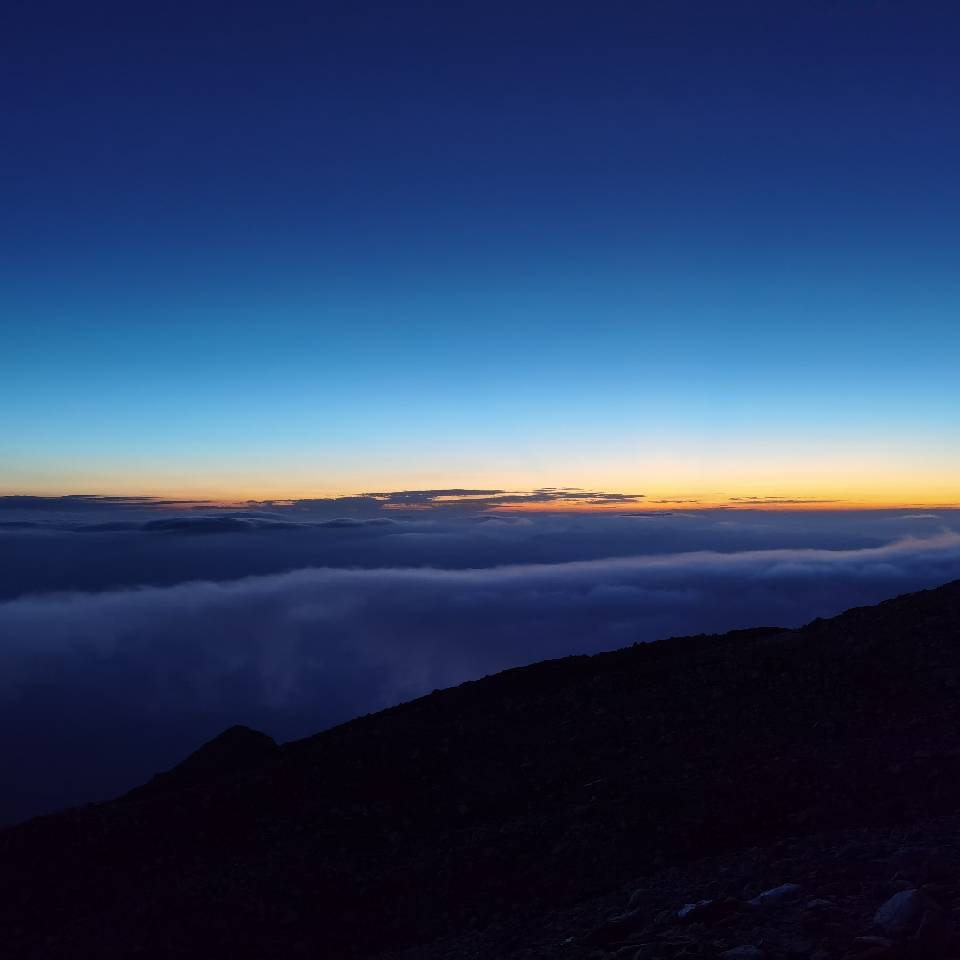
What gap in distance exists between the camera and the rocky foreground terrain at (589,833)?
855 centimetres

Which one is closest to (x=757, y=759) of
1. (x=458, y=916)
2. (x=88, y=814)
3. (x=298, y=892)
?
(x=458, y=916)

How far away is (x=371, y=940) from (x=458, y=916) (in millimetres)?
Answer: 1671

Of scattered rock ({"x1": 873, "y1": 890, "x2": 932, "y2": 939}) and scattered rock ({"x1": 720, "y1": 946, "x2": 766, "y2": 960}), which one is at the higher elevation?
scattered rock ({"x1": 873, "y1": 890, "x2": 932, "y2": 939})

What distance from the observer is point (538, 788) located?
16.3 meters

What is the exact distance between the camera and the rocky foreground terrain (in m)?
8.55

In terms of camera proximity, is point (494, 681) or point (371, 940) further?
point (494, 681)

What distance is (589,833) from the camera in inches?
531

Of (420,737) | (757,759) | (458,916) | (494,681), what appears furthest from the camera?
(494,681)

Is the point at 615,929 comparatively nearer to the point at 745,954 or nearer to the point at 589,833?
the point at 745,954

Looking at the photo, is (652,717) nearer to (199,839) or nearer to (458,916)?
(458,916)

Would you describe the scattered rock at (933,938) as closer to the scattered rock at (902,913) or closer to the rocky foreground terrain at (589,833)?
the rocky foreground terrain at (589,833)

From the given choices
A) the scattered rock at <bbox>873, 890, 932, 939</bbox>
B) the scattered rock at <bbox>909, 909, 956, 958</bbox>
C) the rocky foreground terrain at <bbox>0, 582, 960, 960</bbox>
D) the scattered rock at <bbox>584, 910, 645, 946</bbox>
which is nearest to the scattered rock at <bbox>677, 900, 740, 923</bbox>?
the rocky foreground terrain at <bbox>0, 582, 960, 960</bbox>

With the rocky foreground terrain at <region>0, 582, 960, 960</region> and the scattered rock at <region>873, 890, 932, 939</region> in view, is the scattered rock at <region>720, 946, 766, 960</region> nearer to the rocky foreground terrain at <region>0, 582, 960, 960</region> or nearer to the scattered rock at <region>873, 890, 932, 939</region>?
the rocky foreground terrain at <region>0, 582, 960, 960</region>

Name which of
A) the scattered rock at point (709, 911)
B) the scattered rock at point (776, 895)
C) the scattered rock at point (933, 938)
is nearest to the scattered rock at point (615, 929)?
the scattered rock at point (709, 911)
